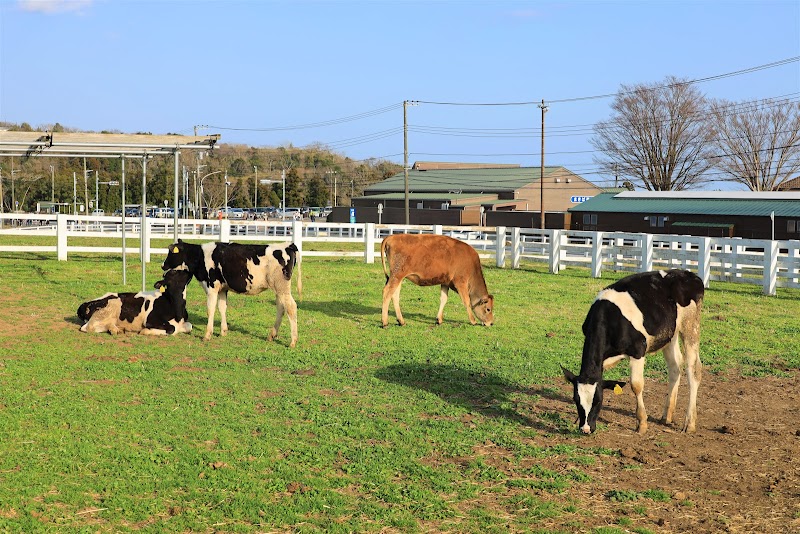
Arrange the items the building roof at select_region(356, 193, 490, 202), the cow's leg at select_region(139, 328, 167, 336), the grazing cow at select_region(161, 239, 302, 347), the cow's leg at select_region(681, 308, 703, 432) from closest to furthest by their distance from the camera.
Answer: the cow's leg at select_region(681, 308, 703, 432)
the grazing cow at select_region(161, 239, 302, 347)
the cow's leg at select_region(139, 328, 167, 336)
the building roof at select_region(356, 193, 490, 202)

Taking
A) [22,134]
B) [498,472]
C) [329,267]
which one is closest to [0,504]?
[498,472]

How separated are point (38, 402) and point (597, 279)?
16.7 m

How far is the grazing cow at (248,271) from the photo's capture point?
39.0 feet

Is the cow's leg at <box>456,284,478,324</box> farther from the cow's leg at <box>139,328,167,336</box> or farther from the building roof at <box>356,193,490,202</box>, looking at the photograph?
the building roof at <box>356,193,490,202</box>

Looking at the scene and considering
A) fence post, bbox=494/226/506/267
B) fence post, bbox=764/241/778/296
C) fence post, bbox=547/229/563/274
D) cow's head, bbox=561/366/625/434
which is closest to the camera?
cow's head, bbox=561/366/625/434

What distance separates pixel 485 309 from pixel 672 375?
5.55 m

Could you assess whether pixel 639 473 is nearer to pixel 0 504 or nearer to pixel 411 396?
pixel 411 396

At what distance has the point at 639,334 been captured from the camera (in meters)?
7.77

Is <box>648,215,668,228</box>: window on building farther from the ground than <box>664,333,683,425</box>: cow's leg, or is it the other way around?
<box>648,215,668,228</box>: window on building

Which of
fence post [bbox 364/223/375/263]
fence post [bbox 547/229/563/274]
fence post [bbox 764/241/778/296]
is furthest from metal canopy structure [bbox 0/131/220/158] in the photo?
fence post [bbox 764/241/778/296]

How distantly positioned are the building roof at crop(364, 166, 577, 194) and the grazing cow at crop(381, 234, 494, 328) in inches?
2718

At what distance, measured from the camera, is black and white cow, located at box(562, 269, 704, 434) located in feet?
25.1

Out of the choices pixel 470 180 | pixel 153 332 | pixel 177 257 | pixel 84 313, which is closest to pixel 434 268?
pixel 177 257

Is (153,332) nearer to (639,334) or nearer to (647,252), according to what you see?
(639,334)
